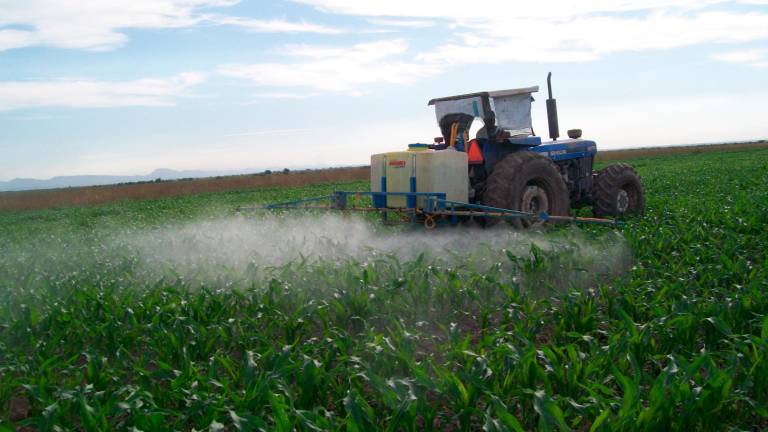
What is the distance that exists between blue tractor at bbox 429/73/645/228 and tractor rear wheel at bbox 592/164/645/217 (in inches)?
0.6

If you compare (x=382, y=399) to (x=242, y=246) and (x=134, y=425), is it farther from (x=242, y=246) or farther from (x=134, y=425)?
(x=242, y=246)

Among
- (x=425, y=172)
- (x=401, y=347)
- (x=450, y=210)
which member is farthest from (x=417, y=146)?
(x=401, y=347)

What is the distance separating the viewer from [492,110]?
8.18 metres

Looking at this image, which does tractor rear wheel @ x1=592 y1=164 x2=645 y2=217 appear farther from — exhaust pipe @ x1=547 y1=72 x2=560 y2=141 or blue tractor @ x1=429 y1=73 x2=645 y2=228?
exhaust pipe @ x1=547 y1=72 x2=560 y2=141

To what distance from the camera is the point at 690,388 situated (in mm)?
2838

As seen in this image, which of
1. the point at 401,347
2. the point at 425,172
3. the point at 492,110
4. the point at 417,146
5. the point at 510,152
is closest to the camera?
the point at 401,347

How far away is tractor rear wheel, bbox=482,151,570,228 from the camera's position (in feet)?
25.3

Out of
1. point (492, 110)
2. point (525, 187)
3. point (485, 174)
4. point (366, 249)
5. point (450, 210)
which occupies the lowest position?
point (366, 249)

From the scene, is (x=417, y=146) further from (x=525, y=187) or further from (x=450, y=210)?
(x=525, y=187)

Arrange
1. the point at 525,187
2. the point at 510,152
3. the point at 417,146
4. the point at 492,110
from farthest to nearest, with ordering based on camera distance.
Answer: the point at 510,152 < the point at 417,146 < the point at 492,110 < the point at 525,187

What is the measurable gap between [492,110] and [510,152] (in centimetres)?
74

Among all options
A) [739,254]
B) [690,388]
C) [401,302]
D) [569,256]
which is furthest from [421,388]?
[739,254]

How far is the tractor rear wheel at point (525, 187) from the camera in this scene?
770 cm

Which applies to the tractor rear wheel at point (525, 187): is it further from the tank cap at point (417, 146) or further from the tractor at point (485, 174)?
the tank cap at point (417, 146)
